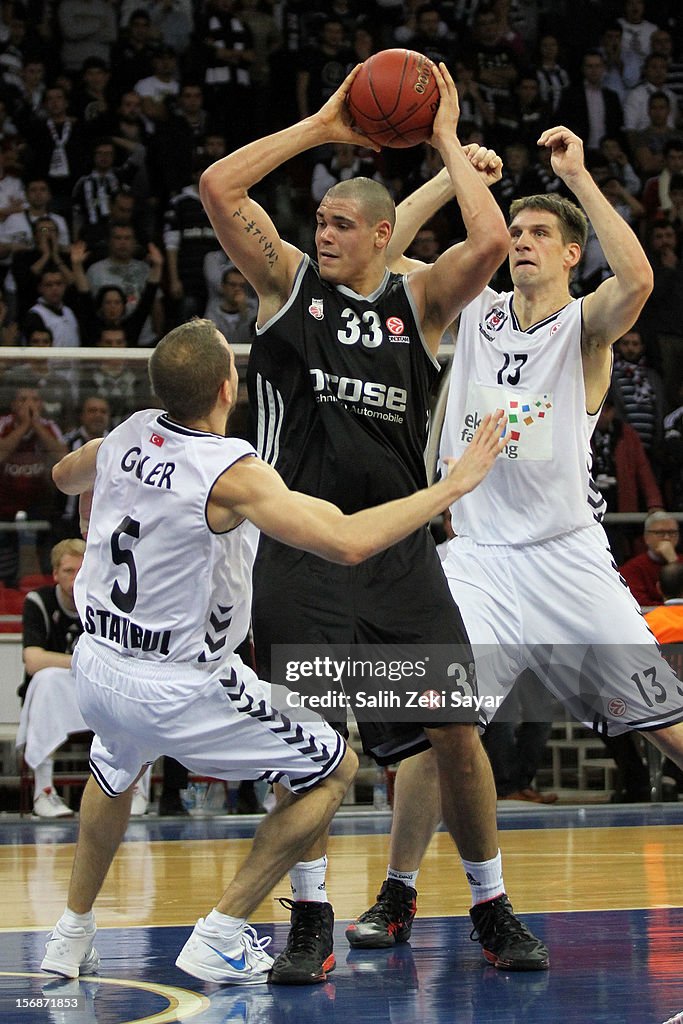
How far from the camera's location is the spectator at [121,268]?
36.8 feet

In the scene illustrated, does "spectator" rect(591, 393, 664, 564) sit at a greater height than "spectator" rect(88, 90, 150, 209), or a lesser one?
lesser

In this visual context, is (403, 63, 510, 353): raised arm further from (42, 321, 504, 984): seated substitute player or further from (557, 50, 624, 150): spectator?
(557, 50, 624, 150): spectator

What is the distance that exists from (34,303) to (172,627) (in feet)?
25.1

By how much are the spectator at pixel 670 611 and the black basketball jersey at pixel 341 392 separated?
4518mm

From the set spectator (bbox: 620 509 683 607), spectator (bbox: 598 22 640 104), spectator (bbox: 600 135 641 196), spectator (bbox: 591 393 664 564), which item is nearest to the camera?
spectator (bbox: 620 509 683 607)

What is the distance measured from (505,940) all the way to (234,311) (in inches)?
284

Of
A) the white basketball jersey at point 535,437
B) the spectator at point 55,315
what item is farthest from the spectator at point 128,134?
the white basketball jersey at point 535,437

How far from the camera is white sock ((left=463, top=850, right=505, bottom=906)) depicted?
447cm

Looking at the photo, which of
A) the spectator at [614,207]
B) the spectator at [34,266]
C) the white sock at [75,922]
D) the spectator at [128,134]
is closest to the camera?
the white sock at [75,922]

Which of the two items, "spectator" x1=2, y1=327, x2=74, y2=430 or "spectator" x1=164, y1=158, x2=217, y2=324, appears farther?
"spectator" x1=164, y1=158, x2=217, y2=324

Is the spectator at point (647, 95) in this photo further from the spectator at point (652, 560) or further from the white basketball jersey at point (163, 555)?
the white basketball jersey at point (163, 555)

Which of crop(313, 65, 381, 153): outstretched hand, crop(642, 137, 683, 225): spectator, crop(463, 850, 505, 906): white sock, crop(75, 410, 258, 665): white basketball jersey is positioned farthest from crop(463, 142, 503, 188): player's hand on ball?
crop(642, 137, 683, 225): spectator

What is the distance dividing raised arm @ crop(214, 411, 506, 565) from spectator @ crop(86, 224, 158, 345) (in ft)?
25.0

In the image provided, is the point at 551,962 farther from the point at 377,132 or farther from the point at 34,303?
the point at 34,303
